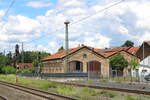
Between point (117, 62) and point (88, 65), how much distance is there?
7.38 meters

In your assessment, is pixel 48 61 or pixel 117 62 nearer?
pixel 117 62

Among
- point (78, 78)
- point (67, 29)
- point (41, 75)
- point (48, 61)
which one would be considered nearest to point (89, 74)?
point (78, 78)

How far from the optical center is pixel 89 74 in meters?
66.1

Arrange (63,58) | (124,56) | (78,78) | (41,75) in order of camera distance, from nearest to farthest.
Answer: (78,78), (41,75), (63,58), (124,56)

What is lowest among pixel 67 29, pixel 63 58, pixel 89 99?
Answer: pixel 89 99

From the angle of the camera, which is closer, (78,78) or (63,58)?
(78,78)

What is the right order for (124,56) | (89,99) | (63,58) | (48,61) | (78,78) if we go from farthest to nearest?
(48,61)
(124,56)
(63,58)
(78,78)
(89,99)

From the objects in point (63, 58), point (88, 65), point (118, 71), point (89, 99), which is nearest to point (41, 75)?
point (63, 58)

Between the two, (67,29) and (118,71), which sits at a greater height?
(67,29)

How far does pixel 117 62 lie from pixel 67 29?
50.5 ft

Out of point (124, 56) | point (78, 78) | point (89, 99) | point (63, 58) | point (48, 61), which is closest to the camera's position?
point (89, 99)

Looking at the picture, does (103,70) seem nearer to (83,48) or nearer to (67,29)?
(83,48)

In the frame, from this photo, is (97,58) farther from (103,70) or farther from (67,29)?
(67,29)

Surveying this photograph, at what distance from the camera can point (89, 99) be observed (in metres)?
21.1
